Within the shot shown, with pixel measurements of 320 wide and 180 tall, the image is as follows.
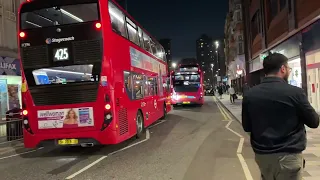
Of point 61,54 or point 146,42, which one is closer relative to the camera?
point 61,54

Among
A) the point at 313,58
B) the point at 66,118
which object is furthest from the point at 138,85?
the point at 313,58

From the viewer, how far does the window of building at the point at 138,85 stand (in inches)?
452

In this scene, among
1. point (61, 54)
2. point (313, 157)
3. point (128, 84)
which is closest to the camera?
point (313, 157)

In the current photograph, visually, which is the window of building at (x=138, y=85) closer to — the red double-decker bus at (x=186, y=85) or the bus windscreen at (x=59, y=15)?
the bus windscreen at (x=59, y=15)

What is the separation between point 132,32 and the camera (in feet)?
39.5

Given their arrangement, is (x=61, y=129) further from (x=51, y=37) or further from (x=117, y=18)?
(x=117, y=18)

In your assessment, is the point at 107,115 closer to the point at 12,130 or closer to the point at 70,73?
the point at 70,73

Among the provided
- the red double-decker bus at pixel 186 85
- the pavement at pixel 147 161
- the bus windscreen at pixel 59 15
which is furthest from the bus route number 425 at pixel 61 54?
the red double-decker bus at pixel 186 85

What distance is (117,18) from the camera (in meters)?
10.2

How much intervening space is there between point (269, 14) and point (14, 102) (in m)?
19.9

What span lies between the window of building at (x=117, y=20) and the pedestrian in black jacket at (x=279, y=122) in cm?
709

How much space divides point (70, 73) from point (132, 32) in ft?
11.7

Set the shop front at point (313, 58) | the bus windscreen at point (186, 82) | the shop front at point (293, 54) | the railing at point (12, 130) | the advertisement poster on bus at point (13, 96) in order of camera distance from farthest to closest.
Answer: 1. the bus windscreen at point (186, 82)
2. the advertisement poster on bus at point (13, 96)
3. the shop front at point (293, 54)
4. the shop front at point (313, 58)
5. the railing at point (12, 130)

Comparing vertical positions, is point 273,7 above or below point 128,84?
above
